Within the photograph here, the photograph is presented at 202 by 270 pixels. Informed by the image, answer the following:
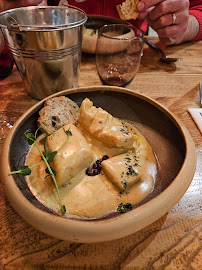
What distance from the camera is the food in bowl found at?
2.38ft

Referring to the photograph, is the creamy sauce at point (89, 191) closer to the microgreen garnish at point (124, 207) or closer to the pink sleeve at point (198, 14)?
the microgreen garnish at point (124, 207)

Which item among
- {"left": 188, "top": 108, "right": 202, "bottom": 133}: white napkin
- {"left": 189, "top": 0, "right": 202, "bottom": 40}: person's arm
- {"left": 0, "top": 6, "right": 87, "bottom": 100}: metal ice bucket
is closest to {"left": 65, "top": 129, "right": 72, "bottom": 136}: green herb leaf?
{"left": 0, "top": 6, "right": 87, "bottom": 100}: metal ice bucket

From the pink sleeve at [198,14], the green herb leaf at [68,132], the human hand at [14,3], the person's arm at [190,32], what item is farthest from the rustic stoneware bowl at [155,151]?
the pink sleeve at [198,14]

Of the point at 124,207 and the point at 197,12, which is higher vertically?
the point at 197,12

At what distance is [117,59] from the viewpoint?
1332 mm

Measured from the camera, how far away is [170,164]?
0.85m

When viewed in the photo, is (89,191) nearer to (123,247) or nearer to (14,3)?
(123,247)

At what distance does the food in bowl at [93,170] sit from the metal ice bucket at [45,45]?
0.40m

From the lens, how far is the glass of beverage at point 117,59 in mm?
1243

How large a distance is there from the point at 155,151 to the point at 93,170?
11.7 inches

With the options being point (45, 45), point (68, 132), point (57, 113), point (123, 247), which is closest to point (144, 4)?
point (45, 45)

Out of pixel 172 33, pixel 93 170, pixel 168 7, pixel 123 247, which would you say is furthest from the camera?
pixel 172 33

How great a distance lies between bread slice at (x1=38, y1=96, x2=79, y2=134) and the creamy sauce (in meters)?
0.15

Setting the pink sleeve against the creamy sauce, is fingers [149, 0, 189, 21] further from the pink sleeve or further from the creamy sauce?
the creamy sauce
